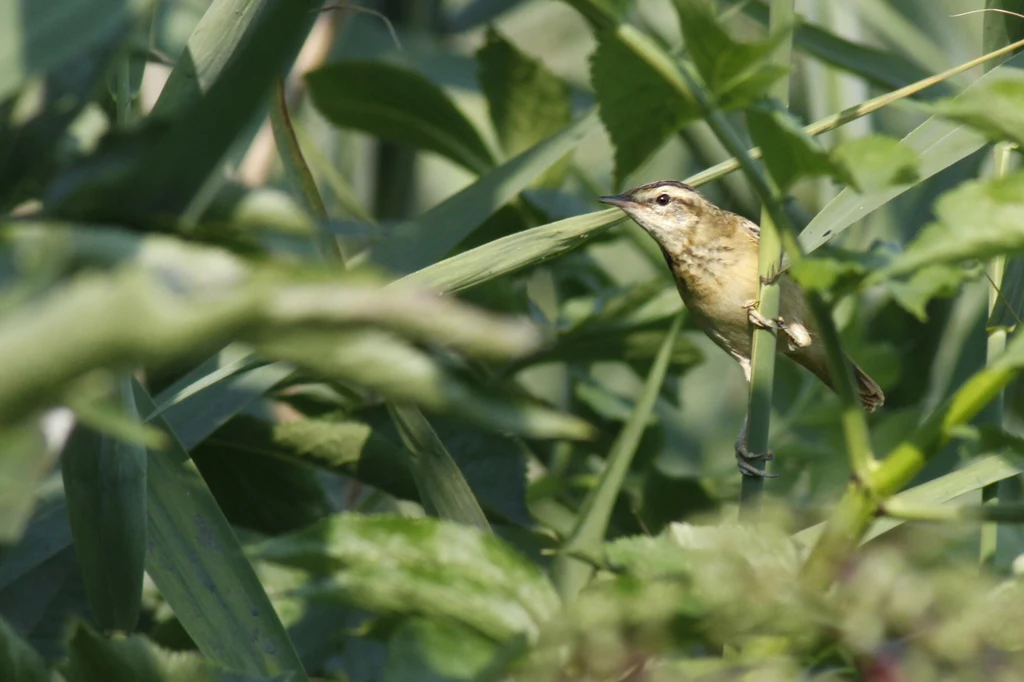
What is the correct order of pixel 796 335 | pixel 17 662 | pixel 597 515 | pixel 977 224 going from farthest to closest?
pixel 796 335, pixel 597 515, pixel 17 662, pixel 977 224

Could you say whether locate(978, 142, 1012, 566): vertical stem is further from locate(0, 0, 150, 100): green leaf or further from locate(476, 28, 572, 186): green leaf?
locate(0, 0, 150, 100): green leaf

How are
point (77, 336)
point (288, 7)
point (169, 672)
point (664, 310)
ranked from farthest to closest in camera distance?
point (664, 310)
point (169, 672)
point (288, 7)
point (77, 336)

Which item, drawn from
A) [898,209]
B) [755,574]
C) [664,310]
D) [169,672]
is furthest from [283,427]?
[898,209]

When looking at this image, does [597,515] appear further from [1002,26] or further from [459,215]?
[1002,26]

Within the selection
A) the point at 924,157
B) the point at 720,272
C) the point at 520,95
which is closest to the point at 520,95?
the point at 520,95

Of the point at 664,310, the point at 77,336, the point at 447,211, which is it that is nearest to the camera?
the point at 77,336

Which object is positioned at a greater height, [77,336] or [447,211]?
[77,336]

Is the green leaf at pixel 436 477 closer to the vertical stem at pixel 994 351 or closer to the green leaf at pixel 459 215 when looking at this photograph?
the green leaf at pixel 459 215

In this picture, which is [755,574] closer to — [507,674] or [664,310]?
[507,674]
